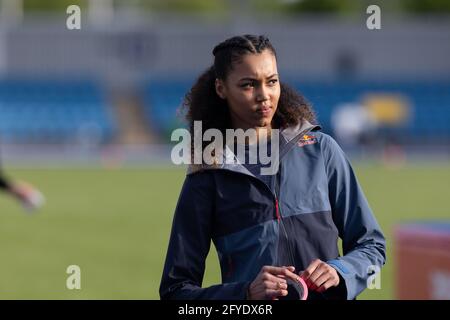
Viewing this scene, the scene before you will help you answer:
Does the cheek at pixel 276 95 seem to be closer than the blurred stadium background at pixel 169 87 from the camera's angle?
Yes

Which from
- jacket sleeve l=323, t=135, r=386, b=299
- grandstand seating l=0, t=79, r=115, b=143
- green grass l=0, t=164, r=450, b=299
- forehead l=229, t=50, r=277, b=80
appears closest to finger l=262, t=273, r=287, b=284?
jacket sleeve l=323, t=135, r=386, b=299

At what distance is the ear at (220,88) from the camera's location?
3.68 m

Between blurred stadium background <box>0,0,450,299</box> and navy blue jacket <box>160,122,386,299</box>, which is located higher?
navy blue jacket <box>160,122,386,299</box>

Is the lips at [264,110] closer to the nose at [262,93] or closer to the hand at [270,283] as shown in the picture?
the nose at [262,93]

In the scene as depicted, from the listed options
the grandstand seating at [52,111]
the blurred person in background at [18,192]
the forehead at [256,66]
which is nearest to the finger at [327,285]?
the forehead at [256,66]

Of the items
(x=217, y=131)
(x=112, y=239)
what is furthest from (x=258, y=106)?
(x=112, y=239)

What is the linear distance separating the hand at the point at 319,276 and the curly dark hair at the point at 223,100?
1.79 ft

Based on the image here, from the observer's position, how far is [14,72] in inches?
1816

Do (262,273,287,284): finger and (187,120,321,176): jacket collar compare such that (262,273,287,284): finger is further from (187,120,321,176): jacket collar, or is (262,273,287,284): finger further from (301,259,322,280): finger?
(187,120,321,176): jacket collar

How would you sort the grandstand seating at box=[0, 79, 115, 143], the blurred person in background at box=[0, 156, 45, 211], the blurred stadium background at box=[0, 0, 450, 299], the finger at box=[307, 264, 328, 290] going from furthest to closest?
the grandstand seating at box=[0, 79, 115, 143]
the blurred stadium background at box=[0, 0, 450, 299]
the blurred person in background at box=[0, 156, 45, 211]
the finger at box=[307, 264, 328, 290]

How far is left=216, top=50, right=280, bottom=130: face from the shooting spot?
3.55m

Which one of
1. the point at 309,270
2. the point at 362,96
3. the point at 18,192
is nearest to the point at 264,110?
the point at 309,270

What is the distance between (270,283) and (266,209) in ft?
1.11

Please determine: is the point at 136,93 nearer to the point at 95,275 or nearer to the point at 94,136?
the point at 94,136
